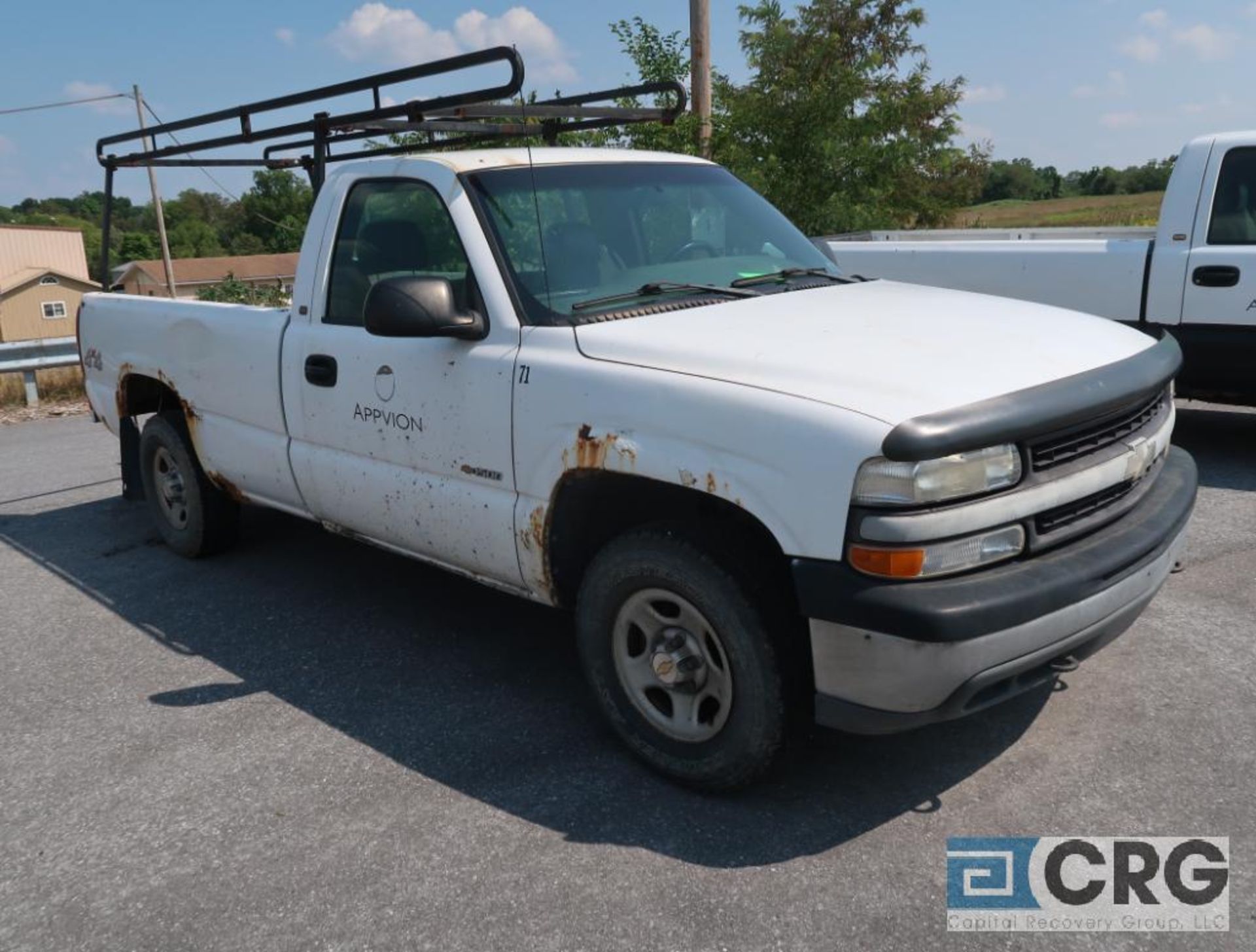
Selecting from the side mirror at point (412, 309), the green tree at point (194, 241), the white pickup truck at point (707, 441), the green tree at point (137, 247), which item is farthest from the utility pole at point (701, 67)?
the green tree at point (137, 247)

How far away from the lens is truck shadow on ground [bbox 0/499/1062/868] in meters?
3.30

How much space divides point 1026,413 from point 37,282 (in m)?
89.1

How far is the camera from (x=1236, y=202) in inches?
273

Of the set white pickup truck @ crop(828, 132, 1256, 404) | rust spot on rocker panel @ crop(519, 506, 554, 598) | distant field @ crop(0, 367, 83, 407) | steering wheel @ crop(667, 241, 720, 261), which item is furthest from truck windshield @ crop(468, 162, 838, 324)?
distant field @ crop(0, 367, 83, 407)

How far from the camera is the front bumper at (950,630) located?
2789mm

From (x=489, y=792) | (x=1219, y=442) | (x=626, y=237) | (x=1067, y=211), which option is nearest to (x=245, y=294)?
(x=626, y=237)

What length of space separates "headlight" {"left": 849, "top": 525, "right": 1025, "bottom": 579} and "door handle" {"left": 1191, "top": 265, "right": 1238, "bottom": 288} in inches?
196

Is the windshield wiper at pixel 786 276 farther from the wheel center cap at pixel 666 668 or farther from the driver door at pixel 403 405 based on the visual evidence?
the wheel center cap at pixel 666 668

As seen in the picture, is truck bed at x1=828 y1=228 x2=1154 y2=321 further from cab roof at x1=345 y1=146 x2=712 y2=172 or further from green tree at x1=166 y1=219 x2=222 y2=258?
green tree at x1=166 y1=219 x2=222 y2=258

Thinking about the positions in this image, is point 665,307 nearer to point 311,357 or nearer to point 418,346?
point 418,346

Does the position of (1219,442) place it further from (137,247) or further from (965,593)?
(137,247)

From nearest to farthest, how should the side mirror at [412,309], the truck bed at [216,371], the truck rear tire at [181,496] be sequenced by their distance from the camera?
the side mirror at [412,309] → the truck bed at [216,371] → the truck rear tire at [181,496]

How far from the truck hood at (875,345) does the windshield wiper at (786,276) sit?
0.20 m

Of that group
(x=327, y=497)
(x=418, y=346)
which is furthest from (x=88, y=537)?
(x=418, y=346)
